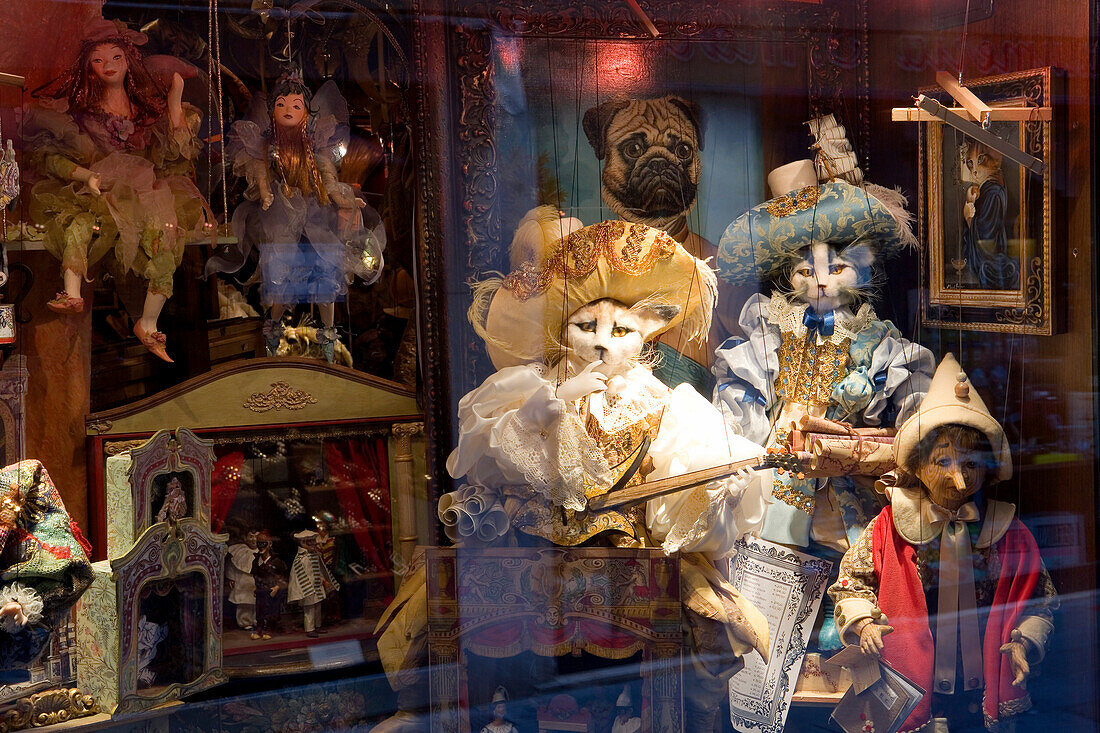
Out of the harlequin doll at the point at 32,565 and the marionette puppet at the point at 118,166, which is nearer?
the harlequin doll at the point at 32,565

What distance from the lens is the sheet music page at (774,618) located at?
7.74 feet

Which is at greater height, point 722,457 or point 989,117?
point 989,117

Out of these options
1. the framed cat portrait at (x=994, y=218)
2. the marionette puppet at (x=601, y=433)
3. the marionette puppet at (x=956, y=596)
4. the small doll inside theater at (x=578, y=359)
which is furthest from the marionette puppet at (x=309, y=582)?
the framed cat portrait at (x=994, y=218)

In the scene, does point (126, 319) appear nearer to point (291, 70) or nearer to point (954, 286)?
point (291, 70)

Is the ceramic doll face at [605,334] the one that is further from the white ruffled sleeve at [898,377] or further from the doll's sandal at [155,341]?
the doll's sandal at [155,341]

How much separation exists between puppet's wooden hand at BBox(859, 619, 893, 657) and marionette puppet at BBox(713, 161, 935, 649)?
57 millimetres

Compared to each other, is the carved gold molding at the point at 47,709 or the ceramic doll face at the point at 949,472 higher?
the ceramic doll face at the point at 949,472

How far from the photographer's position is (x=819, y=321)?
239cm

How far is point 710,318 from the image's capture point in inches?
92.0

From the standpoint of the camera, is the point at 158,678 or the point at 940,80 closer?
the point at 158,678

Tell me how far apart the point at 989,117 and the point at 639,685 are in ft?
4.15

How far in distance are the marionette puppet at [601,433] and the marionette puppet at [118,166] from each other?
0.60 m

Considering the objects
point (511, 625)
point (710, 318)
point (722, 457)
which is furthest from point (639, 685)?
point (710, 318)

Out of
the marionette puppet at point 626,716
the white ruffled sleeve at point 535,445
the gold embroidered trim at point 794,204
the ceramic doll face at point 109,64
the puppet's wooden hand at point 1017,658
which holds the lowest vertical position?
the marionette puppet at point 626,716
